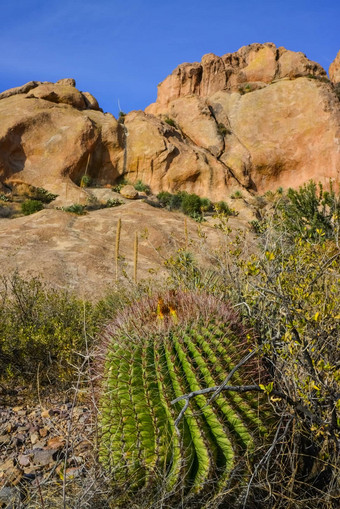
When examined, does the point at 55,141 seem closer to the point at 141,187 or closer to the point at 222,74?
the point at 141,187

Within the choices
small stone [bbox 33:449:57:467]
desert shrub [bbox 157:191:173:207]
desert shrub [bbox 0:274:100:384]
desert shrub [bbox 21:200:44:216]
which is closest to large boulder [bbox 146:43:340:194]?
desert shrub [bbox 157:191:173:207]

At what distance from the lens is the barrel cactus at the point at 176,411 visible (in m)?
2.38

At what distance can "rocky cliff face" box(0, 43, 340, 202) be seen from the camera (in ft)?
84.9

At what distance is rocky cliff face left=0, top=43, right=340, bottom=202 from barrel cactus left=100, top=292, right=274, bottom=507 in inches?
808

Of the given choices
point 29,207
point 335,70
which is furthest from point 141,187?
point 335,70

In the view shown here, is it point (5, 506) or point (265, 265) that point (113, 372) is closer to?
point (5, 506)

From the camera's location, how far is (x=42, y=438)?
3.87m

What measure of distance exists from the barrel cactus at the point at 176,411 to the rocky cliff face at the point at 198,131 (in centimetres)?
2053

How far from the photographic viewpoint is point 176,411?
2488mm

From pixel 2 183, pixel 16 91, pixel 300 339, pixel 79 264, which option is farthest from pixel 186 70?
pixel 300 339

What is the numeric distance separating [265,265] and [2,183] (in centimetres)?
2288

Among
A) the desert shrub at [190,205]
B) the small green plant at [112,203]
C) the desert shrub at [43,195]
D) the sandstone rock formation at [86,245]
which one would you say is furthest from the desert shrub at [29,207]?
the desert shrub at [190,205]

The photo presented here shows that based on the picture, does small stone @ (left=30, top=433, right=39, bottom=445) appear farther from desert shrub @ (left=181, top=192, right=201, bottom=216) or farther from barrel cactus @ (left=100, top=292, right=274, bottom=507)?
desert shrub @ (left=181, top=192, right=201, bottom=216)

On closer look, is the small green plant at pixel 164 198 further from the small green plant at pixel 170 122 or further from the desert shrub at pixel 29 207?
the small green plant at pixel 170 122
